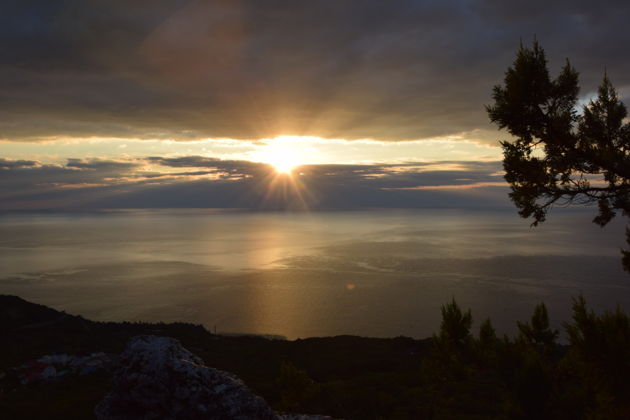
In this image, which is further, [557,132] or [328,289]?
[328,289]

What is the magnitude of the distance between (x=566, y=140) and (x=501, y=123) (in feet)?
6.50

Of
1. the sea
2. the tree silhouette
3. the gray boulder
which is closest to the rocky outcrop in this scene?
the gray boulder

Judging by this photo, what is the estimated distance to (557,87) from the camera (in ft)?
38.5

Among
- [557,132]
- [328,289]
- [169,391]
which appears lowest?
[328,289]

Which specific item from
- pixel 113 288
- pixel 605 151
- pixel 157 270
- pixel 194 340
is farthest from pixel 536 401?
pixel 157 270

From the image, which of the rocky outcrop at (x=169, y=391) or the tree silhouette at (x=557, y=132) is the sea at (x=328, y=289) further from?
the rocky outcrop at (x=169, y=391)

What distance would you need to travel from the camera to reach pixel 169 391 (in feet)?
22.4

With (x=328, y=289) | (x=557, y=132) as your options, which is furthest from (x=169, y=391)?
(x=328, y=289)

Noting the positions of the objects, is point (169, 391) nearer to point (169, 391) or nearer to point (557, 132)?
point (169, 391)

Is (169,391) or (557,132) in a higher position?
(557,132)

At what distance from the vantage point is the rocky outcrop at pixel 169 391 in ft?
22.2

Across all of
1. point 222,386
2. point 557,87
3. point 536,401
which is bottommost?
point 536,401

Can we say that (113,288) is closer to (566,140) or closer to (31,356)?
(31,356)

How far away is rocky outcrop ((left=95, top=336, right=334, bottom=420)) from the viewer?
6777mm
